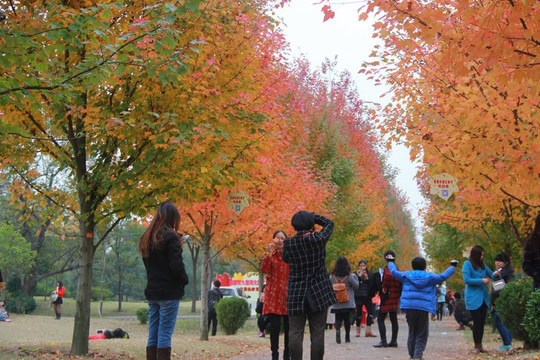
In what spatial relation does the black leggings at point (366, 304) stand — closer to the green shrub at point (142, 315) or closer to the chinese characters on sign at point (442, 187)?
the chinese characters on sign at point (442, 187)

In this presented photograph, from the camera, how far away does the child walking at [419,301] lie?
957cm

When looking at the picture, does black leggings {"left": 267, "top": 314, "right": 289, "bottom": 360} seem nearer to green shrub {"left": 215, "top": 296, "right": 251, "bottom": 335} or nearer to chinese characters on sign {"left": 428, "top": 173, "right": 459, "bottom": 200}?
chinese characters on sign {"left": 428, "top": 173, "right": 459, "bottom": 200}

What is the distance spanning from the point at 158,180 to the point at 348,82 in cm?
2688

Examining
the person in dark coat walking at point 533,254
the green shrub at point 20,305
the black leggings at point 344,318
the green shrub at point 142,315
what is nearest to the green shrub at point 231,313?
the black leggings at point 344,318

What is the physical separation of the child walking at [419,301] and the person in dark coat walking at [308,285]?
3429mm

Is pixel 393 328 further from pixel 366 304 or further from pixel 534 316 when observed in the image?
pixel 534 316

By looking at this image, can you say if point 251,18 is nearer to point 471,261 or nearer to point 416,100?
point 416,100

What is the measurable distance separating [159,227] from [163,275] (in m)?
0.50

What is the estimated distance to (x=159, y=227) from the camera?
6.33m

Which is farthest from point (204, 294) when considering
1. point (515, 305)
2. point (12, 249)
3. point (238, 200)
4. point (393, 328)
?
point (12, 249)

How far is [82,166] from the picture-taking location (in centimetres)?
980

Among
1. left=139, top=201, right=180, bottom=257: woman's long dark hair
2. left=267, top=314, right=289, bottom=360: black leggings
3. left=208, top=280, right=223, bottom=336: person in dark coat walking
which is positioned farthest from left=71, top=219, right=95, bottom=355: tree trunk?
left=208, top=280, right=223, bottom=336: person in dark coat walking

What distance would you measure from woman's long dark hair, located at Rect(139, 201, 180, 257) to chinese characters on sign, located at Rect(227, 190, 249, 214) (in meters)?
7.46

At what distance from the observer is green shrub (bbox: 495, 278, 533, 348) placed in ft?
32.9
